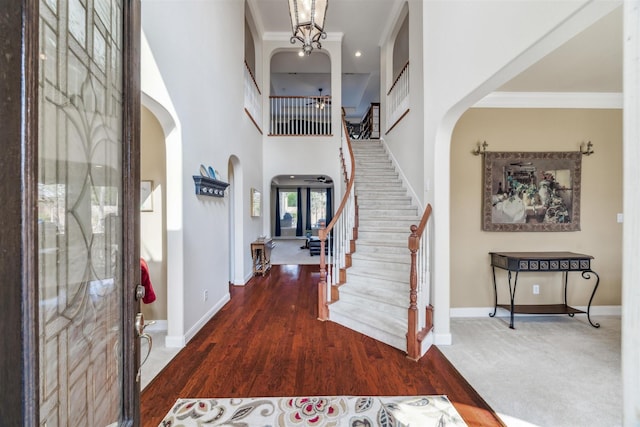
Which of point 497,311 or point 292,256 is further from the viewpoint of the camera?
point 292,256

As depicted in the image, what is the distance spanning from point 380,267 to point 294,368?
1.71m

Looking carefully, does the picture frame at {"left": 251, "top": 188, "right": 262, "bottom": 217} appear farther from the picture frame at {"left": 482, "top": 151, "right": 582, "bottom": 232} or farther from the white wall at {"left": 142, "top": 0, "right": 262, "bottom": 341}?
the picture frame at {"left": 482, "top": 151, "right": 582, "bottom": 232}

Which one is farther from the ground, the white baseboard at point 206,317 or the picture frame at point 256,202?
the picture frame at point 256,202

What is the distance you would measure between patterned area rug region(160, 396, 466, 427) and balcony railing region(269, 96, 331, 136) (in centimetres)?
580

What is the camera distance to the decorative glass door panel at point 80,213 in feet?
2.30

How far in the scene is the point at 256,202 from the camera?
5969 millimetres

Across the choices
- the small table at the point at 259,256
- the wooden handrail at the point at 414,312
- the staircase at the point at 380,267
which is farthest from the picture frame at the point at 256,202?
the wooden handrail at the point at 414,312

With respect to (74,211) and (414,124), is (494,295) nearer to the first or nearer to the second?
(414,124)

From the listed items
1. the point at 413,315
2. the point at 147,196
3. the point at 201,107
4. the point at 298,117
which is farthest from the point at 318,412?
the point at 298,117

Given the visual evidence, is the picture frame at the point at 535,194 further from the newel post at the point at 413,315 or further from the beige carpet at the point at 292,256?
the beige carpet at the point at 292,256

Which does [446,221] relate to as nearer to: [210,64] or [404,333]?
[404,333]

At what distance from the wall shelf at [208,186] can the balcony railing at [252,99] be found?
217cm

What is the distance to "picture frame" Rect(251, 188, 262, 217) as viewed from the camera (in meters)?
5.65

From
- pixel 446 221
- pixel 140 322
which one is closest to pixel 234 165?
pixel 446 221
